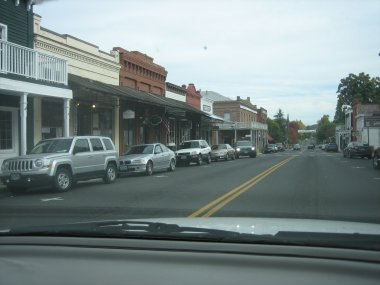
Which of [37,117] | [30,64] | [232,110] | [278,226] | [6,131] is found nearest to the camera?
[278,226]

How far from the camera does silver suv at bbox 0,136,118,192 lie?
13.6m

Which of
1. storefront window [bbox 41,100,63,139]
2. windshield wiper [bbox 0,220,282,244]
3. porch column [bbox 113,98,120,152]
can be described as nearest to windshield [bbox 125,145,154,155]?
storefront window [bbox 41,100,63,139]

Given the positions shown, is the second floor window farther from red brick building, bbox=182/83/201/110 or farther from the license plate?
red brick building, bbox=182/83/201/110

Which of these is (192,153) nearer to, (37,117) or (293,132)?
(37,117)

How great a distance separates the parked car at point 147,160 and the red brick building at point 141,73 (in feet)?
27.5

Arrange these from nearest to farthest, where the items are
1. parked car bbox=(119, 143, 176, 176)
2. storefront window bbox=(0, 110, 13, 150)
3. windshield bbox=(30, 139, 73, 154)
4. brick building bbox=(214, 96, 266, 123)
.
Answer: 1. windshield bbox=(30, 139, 73, 154)
2. storefront window bbox=(0, 110, 13, 150)
3. parked car bbox=(119, 143, 176, 176)
4. brick building bbox=(214, 96, 266, 123)

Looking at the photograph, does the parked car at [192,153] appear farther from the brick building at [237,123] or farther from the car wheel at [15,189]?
the brick building at [237,123]

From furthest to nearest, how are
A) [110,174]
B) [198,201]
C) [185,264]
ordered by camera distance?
[110,174] → [198,201] → [185,264]

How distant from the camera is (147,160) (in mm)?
20281

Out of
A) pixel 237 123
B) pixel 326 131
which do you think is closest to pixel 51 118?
pixel 237 123

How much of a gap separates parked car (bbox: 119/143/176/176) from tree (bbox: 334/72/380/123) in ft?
219

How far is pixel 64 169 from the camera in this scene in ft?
47.1

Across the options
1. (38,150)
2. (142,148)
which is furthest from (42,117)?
(38,150)

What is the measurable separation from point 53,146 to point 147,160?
5.94m
